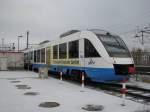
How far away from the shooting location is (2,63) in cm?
3428

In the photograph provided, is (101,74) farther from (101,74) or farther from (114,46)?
(114,46)

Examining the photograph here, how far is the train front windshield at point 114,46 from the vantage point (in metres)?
14.6

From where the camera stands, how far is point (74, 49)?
17438mm

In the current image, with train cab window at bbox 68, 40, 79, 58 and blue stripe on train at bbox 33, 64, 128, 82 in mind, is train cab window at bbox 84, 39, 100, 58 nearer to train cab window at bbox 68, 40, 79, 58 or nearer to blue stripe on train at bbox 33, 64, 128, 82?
blue stripe on train at bbox 33, 64, 128, 82

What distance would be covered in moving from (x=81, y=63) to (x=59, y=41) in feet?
17.1

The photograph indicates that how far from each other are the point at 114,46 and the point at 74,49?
10.5 feet

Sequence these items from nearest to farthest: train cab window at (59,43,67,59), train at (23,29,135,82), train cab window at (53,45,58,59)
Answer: train at (23,29,135,82) → train cab window at (59,43,67,59) → train cab window at (53,45,58,59)

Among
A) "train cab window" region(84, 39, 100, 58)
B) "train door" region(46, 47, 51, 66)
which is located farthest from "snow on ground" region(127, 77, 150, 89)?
"train door" region(46, 47, 51, 66)

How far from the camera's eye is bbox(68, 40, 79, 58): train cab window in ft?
55.6

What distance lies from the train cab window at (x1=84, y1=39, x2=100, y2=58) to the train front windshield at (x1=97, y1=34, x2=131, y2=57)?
69cm

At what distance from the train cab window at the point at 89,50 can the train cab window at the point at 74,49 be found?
1.13 metres

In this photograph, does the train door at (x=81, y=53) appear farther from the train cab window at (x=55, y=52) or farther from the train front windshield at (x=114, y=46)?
the train cab window at (x=55, y=52)

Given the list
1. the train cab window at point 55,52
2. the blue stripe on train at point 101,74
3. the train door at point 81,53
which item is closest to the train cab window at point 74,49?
the train door at point 81,53

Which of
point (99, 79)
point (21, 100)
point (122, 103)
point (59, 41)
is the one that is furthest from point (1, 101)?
point (59, 41)
